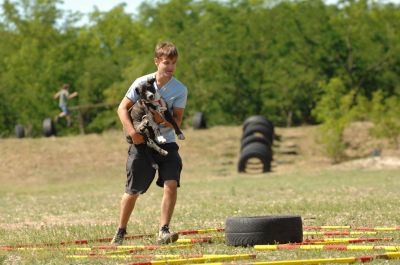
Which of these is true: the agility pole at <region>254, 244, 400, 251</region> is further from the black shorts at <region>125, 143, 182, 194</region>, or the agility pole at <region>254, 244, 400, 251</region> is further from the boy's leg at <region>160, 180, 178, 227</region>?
the black shorts at <region>125, 143, 182, 194</region>

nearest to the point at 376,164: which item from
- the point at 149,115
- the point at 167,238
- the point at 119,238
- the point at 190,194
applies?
the point at 190,194

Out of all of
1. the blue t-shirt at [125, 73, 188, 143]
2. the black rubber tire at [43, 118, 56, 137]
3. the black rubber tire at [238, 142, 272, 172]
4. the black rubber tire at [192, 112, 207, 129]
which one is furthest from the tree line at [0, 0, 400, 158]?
the blue t-shirt at [125, 73, 188, 143]

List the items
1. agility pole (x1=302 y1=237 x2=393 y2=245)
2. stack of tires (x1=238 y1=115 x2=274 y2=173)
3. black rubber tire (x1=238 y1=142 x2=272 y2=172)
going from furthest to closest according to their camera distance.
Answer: stack of tires (x1=238 y1=115 x2=274 y2=173) → black rubber tire (x1=238 y1=142 x2=272 y2=172) → agility pole (x1=302 y1=237 x2=393 y2=245)

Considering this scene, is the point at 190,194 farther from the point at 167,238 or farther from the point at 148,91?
the point at 167,238

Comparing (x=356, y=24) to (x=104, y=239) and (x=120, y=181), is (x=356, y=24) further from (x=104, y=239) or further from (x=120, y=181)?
Result: (x=104, y=239)

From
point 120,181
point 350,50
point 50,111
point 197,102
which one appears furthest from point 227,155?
point 50,111

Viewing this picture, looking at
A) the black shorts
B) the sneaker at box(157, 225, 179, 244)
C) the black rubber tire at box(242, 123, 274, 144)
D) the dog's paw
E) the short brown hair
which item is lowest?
the sneaker at box(157, 225, 179, 244)

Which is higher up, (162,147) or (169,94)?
(169,94)

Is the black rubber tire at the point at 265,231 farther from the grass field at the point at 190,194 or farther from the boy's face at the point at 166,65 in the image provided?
the boy's face at the point at 166,65

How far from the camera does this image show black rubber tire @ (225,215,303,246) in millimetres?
9977

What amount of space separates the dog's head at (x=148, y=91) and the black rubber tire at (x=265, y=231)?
5.37ft

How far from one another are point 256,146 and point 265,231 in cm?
2549

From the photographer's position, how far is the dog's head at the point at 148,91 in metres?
10.7

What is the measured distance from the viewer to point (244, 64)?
58406 millimetres
